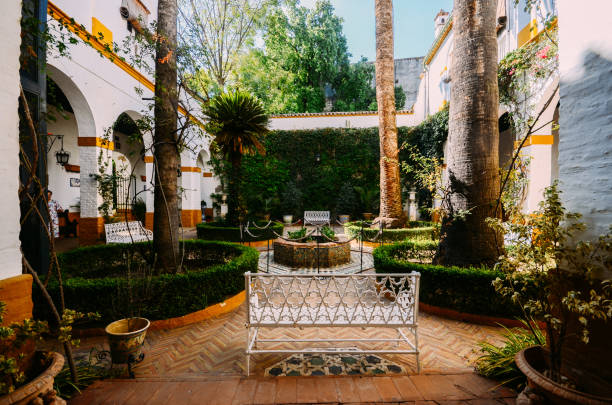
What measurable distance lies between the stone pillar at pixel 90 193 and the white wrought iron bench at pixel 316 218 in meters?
7.87

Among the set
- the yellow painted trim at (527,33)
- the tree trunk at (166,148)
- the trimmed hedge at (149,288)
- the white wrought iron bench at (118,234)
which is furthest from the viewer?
the yellow painted trim at (527,33)

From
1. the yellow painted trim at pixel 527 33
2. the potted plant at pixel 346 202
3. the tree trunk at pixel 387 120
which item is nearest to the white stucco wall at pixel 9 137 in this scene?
the tree trunk at pixel 387 120

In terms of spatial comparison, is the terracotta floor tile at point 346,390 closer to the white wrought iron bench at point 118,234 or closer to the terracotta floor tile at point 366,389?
the terracotta floor tile at point 366,389

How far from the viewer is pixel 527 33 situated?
24.1 feet

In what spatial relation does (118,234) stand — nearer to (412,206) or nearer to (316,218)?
(316,218)

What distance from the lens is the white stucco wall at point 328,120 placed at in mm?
15484

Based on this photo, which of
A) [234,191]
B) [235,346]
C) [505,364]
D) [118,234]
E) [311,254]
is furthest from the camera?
[234,191]

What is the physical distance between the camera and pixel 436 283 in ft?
12.8

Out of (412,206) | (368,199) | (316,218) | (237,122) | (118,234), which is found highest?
(237,122)

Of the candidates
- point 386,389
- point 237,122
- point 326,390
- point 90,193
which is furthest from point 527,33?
point 90,193

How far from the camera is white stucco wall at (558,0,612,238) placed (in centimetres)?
177

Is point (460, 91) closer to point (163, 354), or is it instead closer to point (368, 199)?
point (163, 354)

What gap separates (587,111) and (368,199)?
12.5m

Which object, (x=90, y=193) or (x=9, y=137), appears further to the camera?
(x=90, y=193)
